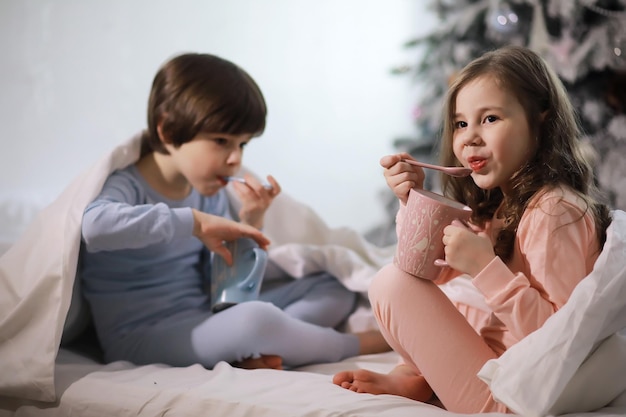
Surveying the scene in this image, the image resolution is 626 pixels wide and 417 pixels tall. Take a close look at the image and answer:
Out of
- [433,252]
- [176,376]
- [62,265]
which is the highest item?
[433,252]

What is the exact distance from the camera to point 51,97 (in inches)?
89.4

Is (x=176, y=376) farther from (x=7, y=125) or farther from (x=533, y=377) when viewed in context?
(x=7, y=125)

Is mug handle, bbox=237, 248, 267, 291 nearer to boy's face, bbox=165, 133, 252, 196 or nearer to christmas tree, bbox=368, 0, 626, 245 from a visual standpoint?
boy's face, bbox=165, 133, 252, 196

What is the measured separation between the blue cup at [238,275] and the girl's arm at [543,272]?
0.56 m

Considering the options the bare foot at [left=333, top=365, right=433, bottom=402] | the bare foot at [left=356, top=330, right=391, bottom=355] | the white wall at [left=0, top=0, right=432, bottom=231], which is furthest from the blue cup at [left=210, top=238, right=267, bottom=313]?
the white wall at [left=0, top=0, right=432, bottom=231]

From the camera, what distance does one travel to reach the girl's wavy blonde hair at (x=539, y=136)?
3.47 ft

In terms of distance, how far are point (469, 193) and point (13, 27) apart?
1571 mm

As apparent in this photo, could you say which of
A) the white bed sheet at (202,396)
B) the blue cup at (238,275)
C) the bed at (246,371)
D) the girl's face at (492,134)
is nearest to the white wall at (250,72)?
the bed at (246,371)

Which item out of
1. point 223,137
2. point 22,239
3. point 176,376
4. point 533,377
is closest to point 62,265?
point 22,239

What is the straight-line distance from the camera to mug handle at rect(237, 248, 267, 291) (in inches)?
56.0

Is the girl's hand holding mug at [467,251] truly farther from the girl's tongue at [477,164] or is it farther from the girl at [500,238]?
the girl's tongue at [477,164]

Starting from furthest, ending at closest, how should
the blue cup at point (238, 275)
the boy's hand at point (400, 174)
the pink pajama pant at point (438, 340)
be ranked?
the blue cup at point (238, 275)
the boy's hand at point (400, 174)
the pink pajama pant at point (438, 340)

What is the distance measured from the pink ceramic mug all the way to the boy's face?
0.53 meters

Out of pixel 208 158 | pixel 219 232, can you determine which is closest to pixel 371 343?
pixel 219 232
